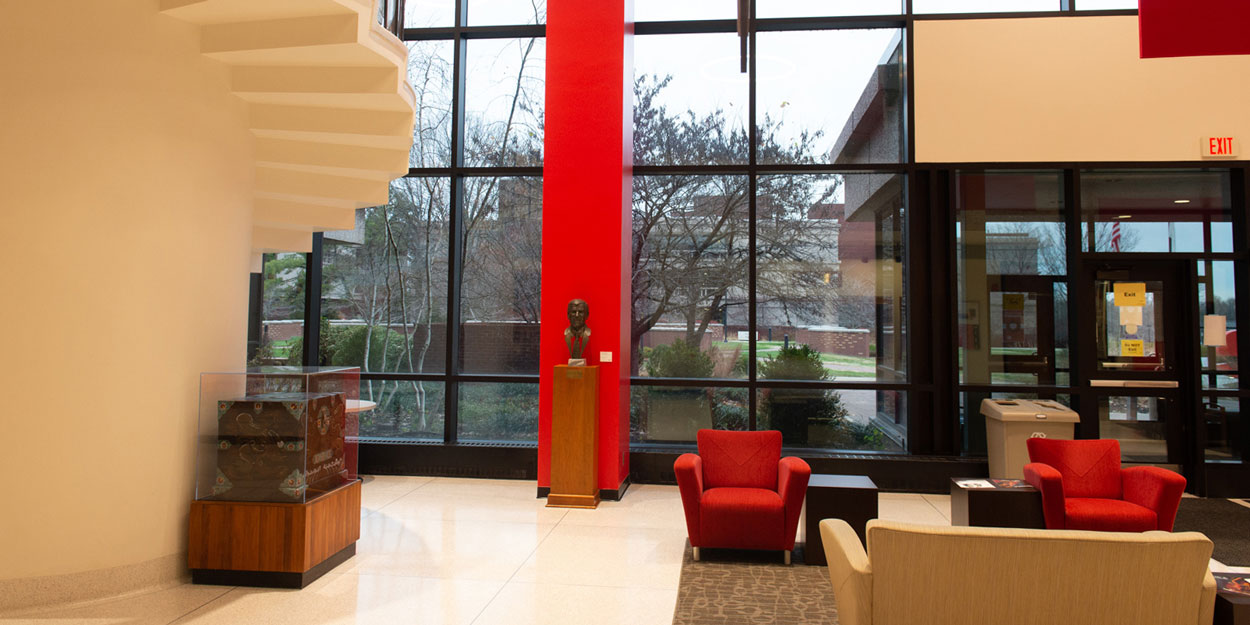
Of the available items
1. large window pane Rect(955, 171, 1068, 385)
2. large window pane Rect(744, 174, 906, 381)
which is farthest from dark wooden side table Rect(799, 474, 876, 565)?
large window pane Rect(955, 171, 1068, 385)

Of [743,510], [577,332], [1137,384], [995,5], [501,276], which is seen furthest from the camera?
[501,276]

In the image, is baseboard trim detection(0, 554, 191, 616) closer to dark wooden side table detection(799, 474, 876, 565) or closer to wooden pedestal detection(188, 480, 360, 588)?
wooden pedestal detection(188, 480, 360, 588)

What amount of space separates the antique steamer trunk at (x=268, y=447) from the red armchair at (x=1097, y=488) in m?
4.63

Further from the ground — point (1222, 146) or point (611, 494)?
point (1222, 146)

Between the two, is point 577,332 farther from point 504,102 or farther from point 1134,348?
point 1134,348

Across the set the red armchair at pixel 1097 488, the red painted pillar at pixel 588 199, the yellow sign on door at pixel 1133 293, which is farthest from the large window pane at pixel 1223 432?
the red painted pillar at pixel 588 199

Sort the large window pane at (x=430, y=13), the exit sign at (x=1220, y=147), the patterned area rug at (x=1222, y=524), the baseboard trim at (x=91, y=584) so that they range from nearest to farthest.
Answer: the baseboard trim at (x=91, y=584) → the patterned area rug at (x=1222, y=524) → the exit sign at (x=1220, y=147) → the large window pane at (x=430, y=13)

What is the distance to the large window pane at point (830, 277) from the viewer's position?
7.25m

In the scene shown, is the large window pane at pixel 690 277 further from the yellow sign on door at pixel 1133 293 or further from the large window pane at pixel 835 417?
the yellow sign on door at pixel 1133 293

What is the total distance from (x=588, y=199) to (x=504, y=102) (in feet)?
6.41

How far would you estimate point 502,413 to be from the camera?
758cm

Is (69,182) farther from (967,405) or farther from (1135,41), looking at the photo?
(1135,41)

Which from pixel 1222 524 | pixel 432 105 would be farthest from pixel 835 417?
pixel 432 105

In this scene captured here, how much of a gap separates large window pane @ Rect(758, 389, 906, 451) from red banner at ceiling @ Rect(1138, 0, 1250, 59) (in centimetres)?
474
